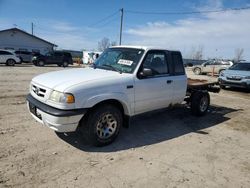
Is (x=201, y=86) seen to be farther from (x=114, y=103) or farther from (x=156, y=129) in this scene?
(x=114, y=103)

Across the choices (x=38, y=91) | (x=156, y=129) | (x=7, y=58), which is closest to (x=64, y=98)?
(x=38, y=91)

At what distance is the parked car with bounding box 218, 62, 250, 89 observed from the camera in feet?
42.9

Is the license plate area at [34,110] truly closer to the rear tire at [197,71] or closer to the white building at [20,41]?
the rear tire at [197,71]

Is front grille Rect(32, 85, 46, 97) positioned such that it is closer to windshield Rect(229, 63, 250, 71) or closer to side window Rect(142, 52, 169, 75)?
side window Rect(142, 52, 169, 75)

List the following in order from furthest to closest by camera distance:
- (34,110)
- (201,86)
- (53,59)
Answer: (53,59) → (201,86) → (34,110)

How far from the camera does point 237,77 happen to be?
13383 millimetres

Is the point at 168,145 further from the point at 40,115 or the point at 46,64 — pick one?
the point at 46,64

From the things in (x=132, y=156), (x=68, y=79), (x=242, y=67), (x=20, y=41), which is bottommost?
(x=132, y=156)

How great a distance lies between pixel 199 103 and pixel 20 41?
1549 inches

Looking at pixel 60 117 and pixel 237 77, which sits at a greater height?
pixel 237 77

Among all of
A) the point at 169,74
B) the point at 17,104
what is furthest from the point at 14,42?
the point at 169,74

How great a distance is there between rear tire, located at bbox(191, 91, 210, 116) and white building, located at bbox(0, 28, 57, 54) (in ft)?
125

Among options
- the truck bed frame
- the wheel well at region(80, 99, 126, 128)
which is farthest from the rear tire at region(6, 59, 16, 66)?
the wheel well at region(80, 99, 126, 128)

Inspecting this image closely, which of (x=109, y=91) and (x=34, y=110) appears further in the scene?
(x=34, y=110)
